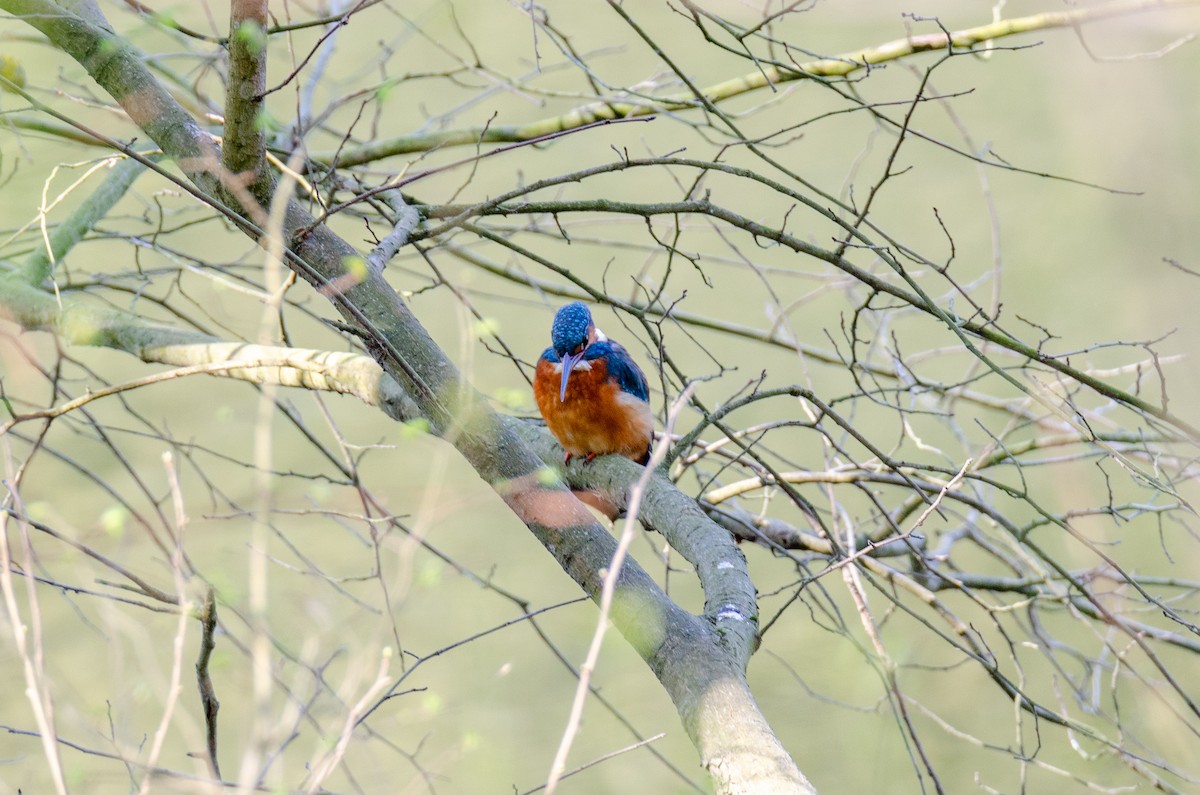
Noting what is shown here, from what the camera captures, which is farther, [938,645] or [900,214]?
[900,214]

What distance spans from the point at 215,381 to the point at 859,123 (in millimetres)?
3321

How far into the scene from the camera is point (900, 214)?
4.74 metres

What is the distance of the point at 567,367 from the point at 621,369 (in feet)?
0.58

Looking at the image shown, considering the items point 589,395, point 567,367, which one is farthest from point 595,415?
point 567,367

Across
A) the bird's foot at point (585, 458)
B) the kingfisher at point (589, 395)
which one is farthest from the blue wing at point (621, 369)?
the bird's foot at point (585, 458)

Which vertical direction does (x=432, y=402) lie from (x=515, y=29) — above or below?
below

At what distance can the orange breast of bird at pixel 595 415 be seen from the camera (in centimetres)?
251

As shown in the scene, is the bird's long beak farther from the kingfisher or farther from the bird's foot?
the bird's foot

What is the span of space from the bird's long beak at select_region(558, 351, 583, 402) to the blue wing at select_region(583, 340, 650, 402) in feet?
0.12

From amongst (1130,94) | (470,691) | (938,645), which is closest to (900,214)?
(938,645)

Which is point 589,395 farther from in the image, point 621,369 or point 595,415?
point 621,369

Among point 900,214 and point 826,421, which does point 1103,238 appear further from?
point 826,421

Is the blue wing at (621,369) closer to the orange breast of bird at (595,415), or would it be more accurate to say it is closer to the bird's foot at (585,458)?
the orange breast of bird at (595,415)

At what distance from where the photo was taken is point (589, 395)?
2.55 metres
